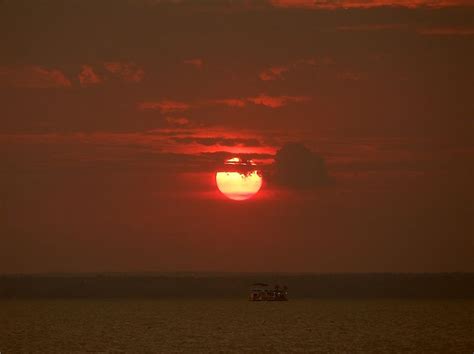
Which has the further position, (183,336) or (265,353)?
(183,336)

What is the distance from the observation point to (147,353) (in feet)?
309

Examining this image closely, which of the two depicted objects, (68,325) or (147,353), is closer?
(147,353)

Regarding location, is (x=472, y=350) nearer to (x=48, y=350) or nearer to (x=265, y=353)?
(x=265, y=353)

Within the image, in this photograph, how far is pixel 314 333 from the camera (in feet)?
405

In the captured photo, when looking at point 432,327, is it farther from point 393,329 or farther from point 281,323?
point 281,323

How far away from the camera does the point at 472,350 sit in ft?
318

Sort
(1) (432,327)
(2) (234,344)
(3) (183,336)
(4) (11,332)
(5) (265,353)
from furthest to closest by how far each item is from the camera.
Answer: (1) (432,327) → (4) (11,332) → (3) (183,336) → (2) (234,344) → (5) (265,353)

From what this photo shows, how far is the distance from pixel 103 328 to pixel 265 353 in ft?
155

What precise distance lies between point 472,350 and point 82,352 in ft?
117

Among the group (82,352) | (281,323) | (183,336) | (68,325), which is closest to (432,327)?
(281,323)

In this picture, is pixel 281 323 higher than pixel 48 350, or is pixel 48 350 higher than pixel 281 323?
pixel 281 323

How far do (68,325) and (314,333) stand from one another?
132 ft

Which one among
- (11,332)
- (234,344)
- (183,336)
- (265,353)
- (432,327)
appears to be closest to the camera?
(265,353)

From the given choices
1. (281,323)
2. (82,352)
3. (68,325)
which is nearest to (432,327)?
(281,323)
